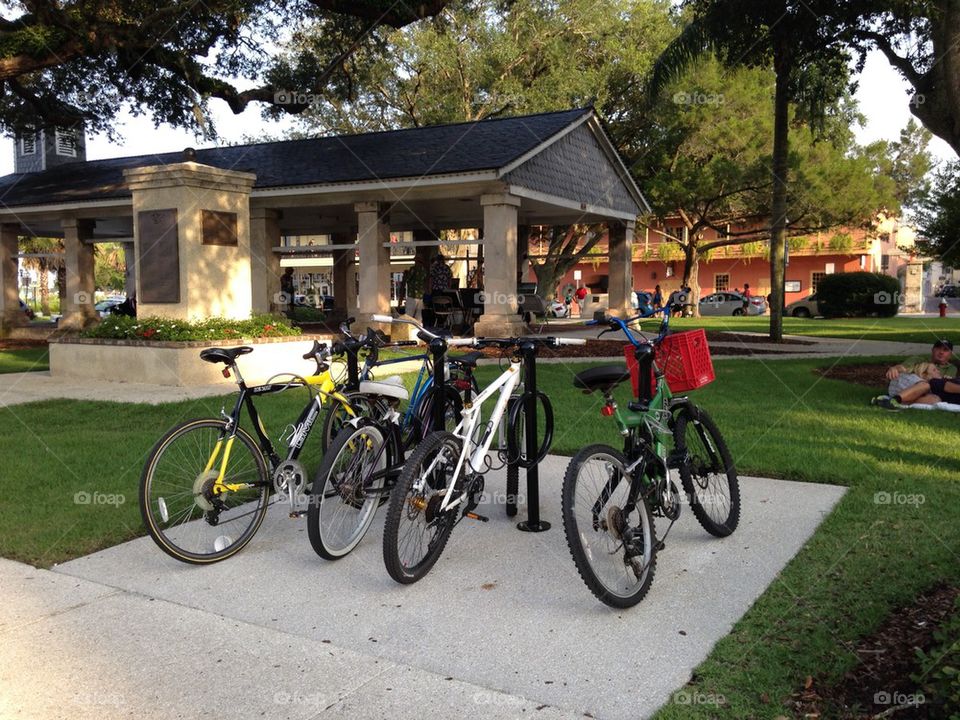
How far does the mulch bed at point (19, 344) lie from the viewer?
19.9 meters

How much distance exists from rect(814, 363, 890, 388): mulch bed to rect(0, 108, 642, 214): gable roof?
7.94 meters

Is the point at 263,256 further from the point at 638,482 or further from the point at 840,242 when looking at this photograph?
the point at 840,242

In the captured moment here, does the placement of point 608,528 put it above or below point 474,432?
below

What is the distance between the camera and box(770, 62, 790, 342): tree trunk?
17.8m

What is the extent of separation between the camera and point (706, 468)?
468 centimetres

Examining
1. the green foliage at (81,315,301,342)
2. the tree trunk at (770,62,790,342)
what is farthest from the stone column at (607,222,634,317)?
the green foliage at (81,315,301,342)

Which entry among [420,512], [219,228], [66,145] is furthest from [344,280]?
[420,512]

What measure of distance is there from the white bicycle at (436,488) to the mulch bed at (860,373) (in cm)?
791

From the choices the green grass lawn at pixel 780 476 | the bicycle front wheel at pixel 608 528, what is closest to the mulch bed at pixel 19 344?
the green grass lawn at pixel 780 476

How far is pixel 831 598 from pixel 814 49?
13052mm

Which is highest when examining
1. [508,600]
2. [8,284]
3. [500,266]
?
[500,266]

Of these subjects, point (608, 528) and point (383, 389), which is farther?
point (383, 389)

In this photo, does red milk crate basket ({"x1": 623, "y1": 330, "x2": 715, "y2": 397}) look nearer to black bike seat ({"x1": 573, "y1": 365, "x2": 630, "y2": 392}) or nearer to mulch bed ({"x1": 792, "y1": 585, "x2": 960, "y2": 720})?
black bike seat ({"x1": 573, "y1": 365, "x2": 630, "y2": 392})

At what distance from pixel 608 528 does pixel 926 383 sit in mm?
6608
